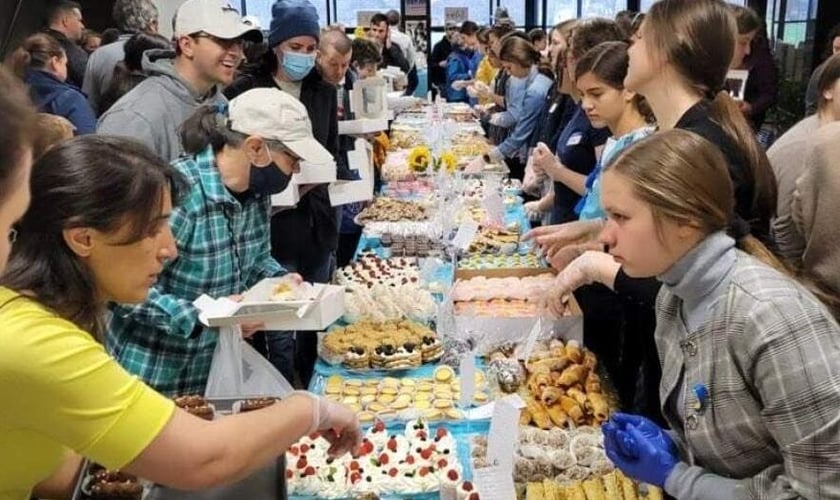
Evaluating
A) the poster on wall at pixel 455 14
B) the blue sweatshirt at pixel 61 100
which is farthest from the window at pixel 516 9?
the blue sweatshirt at pixel 61 100

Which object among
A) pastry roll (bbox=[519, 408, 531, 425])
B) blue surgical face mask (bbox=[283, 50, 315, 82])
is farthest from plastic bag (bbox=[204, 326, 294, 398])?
blue surgical face mask (bbox=[283, 50, 315, 82])

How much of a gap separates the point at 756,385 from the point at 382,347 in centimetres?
140

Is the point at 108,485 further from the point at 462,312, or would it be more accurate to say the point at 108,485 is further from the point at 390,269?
the point at 390,269

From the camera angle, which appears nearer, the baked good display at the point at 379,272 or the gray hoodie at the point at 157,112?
the gray hoodie at the point at 157,112

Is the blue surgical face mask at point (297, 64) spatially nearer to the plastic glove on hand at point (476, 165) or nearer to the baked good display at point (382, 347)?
the baked good display at point (382, 347)

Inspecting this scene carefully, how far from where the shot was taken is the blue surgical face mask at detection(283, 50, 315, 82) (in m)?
3.41

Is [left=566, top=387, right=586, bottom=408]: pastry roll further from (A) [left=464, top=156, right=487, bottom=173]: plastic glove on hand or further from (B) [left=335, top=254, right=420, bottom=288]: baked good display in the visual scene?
(A) [left=464, top=156, right=487, bottom=173]: plastic glove on hand

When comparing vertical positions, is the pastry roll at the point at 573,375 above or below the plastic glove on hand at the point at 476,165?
above

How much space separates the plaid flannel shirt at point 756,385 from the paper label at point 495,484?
1.07 feet

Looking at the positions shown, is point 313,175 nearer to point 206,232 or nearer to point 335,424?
point 206,232

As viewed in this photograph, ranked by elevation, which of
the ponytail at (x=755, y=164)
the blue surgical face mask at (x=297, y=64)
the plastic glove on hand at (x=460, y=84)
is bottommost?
the plastic glove on hand at (x=460, y=84)

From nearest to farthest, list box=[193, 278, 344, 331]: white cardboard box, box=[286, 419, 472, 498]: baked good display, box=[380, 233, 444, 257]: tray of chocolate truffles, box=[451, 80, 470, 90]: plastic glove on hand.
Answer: box=[286, 419, 472, 498]: baked good display
box=[193, 278, 344, 331]: white cardboard box
box=[380, 233, 444, 257]: tray of chocolate truffles
box=[451, 80, 470, 90]: plastic glove on hand

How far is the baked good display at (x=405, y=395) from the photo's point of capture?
2.27m

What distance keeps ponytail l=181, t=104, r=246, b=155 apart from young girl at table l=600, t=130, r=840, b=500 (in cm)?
112
